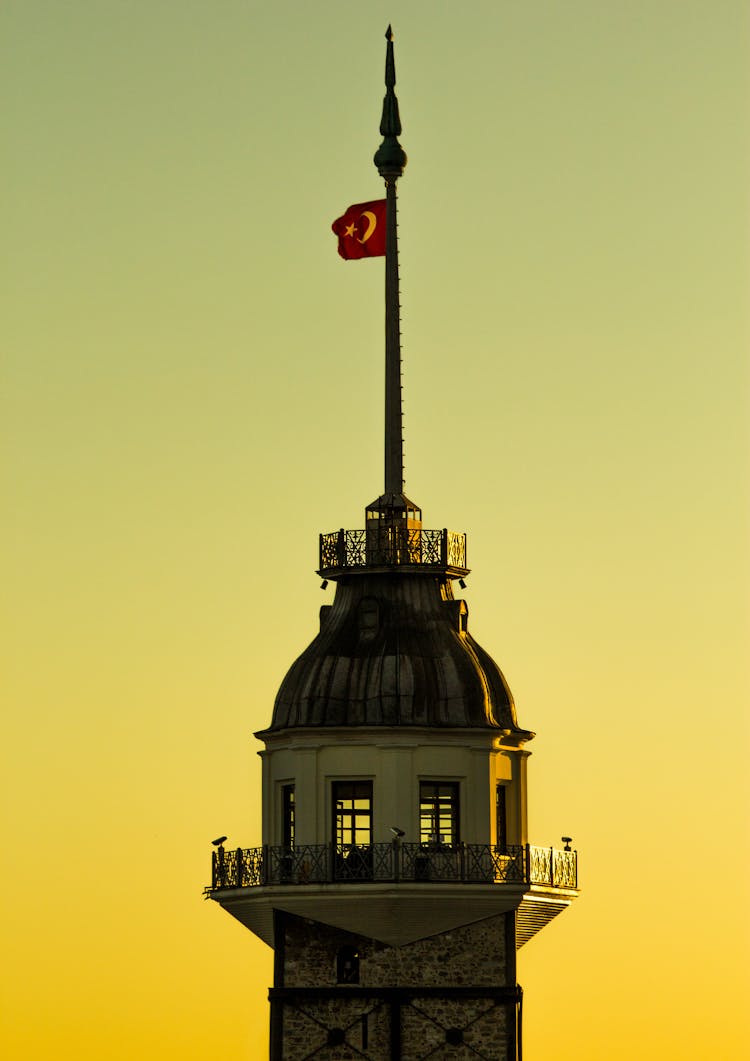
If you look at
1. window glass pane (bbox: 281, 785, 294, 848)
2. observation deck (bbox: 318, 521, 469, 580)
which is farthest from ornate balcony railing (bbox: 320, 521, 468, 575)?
window glass pane (bbox: 281, 785, 294, 848)

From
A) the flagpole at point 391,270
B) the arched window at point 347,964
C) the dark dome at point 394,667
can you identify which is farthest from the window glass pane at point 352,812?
the flagpole at point 391,270

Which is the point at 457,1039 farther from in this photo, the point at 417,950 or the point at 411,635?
the point at 411,635

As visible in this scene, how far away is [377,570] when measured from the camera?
4761 inches

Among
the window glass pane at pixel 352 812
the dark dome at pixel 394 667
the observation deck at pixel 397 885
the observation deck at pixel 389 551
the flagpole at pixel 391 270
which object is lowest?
the observation deck at pixel 397 885

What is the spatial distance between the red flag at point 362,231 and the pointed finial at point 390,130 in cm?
113

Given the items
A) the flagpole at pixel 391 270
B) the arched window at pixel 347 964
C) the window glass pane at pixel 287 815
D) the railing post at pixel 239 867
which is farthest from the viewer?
the flagpole at pixel 391 270

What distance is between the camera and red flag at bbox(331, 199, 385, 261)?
12494cm

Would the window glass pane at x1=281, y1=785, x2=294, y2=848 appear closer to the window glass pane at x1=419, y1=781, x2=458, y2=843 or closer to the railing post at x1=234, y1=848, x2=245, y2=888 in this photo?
the railing post at x1=234, y1=848, x2=245, y2=888

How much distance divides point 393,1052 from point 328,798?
7598mm

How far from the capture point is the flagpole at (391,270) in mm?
123875

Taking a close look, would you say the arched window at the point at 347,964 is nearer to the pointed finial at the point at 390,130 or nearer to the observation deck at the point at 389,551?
the observation deck at the point at 389,551

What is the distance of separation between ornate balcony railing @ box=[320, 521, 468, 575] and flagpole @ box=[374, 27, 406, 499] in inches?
97.0

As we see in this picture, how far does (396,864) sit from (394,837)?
0.86 meters

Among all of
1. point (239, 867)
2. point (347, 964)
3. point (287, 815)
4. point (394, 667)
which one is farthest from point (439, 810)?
point (239, 867)
